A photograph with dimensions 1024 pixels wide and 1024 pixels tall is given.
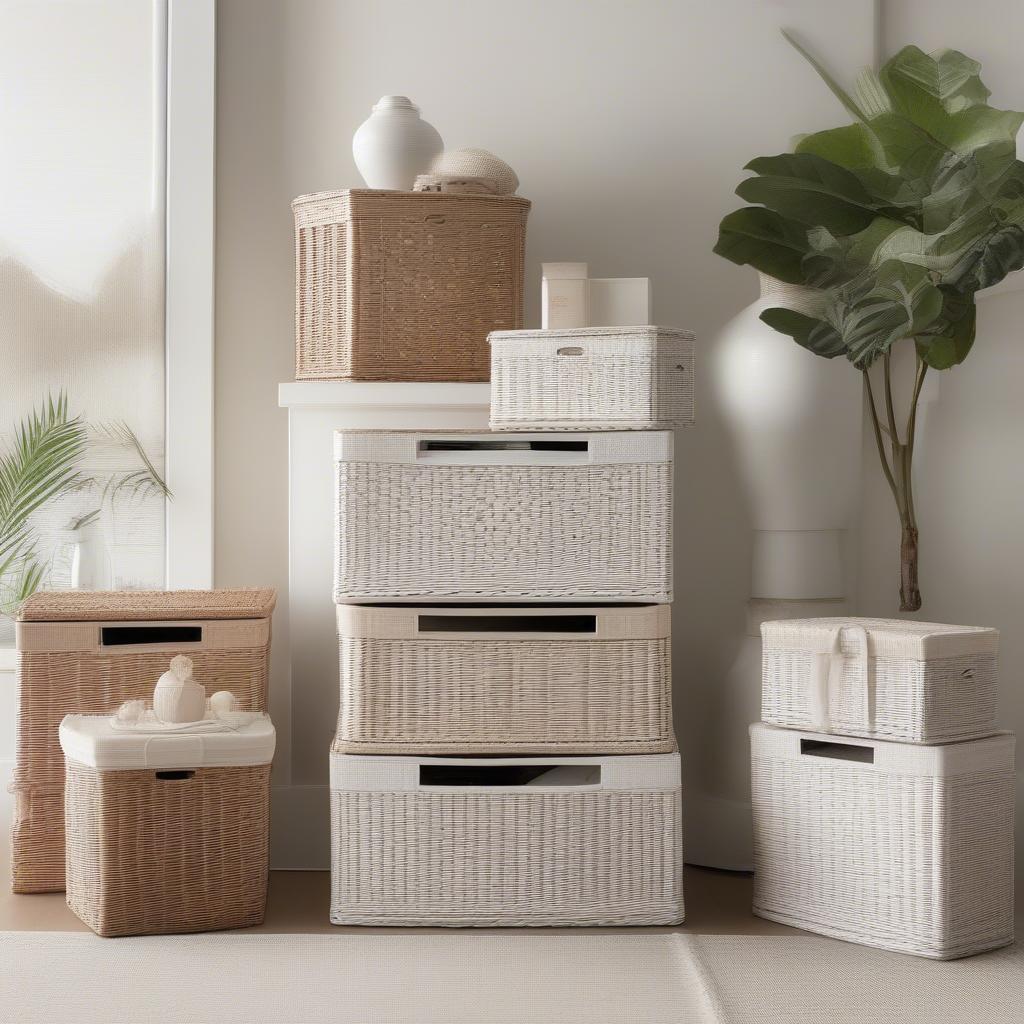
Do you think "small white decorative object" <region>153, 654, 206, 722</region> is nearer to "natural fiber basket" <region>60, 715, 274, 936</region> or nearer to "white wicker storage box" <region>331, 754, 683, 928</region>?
"natural fiber basket" <region>60, 715, 274, 936</region>

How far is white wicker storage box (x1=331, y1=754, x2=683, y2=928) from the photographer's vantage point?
2.06 meters

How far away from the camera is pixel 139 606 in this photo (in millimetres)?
2254

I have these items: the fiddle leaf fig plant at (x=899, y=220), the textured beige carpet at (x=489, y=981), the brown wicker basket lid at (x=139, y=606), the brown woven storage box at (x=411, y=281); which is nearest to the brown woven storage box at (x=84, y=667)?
the brown wicker basket lid at (x=139, y=606)

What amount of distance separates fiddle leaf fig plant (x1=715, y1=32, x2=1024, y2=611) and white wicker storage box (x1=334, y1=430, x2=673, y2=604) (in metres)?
0.50

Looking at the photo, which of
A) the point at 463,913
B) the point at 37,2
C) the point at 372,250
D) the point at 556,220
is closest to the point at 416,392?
the point at 372,250

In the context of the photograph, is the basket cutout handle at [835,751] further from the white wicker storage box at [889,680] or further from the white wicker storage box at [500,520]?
the white wicker storage box at [500,520]

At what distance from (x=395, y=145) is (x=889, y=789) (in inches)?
58.4

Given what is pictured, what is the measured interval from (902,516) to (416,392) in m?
1.00

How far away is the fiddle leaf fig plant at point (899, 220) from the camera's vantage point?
2.21 m

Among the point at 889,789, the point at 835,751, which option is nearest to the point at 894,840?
the point at 889,789

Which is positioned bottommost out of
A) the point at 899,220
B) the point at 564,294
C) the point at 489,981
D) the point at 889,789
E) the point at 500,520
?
the point at 489,981

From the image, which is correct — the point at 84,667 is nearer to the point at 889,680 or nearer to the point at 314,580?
the point at 314,580

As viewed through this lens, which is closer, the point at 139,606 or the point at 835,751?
the point at 835,751

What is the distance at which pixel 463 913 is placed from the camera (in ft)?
6.77
